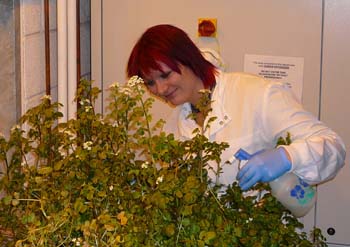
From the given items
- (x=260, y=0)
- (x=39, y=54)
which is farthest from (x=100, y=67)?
(x=260, y=0)

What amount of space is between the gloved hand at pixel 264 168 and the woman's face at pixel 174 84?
0.35m

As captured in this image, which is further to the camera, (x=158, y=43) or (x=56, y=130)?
(x=158, y=43)

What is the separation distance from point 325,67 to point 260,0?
0.29 metres

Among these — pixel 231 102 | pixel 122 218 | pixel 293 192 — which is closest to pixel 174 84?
pixel 231 102

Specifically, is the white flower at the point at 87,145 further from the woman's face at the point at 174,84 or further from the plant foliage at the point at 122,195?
the woman's face at the point at 174,84

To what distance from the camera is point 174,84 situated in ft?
5.95

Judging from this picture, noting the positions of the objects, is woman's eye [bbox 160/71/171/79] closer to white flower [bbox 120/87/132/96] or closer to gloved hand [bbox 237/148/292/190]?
gloved hand [bbox 237/148/292/190]

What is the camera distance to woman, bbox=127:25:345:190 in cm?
169

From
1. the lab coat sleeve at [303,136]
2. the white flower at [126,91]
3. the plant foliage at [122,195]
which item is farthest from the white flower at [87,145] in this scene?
the lab coat sleeve at [303,136]

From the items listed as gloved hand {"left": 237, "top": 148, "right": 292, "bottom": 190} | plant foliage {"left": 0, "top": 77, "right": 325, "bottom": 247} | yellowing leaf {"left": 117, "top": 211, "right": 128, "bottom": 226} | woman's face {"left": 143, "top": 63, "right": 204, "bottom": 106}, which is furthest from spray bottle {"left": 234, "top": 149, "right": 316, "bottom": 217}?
yellowing leaf {"left": 117, "top": 211, "right": 128, "bottom": 226}

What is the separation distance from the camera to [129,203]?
3.90 ft

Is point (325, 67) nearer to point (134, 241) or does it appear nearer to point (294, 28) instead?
point (294, 28)

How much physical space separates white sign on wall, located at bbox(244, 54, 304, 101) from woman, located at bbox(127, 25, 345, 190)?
0.30 meters

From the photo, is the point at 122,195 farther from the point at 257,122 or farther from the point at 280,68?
the point at 280,68
